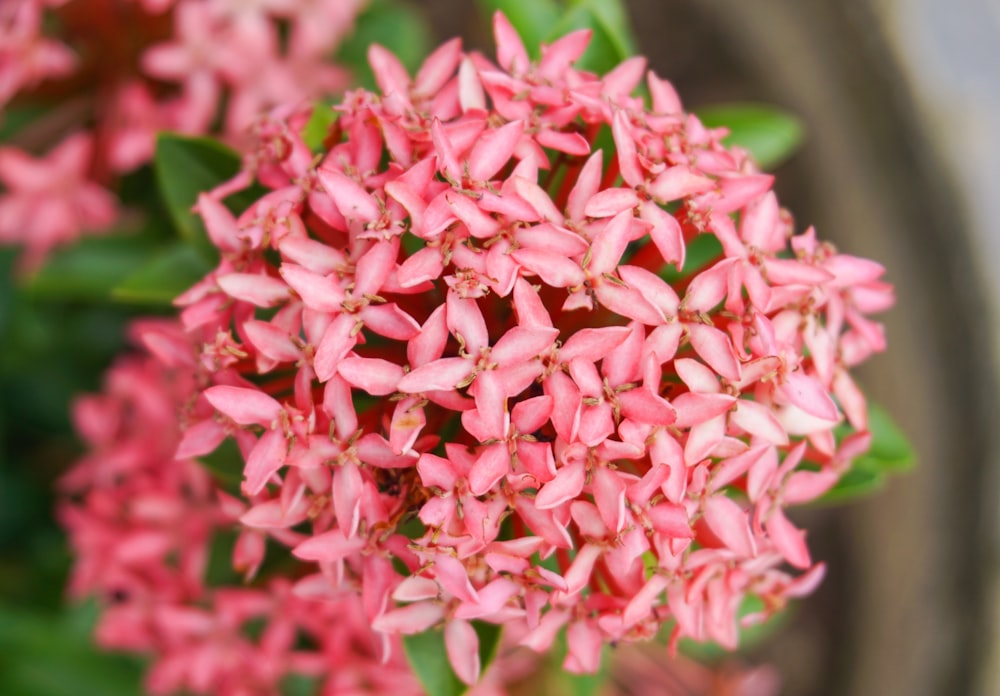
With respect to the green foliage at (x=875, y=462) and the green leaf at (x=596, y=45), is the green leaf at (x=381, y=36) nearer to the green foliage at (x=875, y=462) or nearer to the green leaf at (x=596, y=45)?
the green leaf at (x=596, y=45)

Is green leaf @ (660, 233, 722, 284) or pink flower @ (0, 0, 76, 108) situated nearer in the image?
green leaf @ (660, 233, 722, 284)

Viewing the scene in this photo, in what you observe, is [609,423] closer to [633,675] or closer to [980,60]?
[633,675]

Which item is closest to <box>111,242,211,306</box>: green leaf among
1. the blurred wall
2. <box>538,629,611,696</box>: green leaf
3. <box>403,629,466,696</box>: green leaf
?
<box>403,629,466,696</box>: green leaf

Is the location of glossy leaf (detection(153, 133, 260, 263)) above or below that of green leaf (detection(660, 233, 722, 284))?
below

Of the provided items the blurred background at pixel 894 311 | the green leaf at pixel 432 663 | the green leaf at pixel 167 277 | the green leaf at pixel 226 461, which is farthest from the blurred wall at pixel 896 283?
the green leaf at pixel 432 663

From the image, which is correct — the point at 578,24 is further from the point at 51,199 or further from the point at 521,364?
the point at 51,199

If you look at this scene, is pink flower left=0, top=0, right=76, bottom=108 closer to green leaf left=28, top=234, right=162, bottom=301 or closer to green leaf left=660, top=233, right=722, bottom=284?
green leaf left=28, top=234, right=162, bottom=301

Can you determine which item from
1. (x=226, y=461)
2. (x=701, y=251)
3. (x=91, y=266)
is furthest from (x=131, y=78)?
(x=701, y=251)

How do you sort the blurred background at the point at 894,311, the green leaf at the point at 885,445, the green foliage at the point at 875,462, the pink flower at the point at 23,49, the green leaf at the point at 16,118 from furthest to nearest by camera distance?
the blurred background at the point at 894,311 < the green leaf at the point at 16,118 < the pink flower at the point at 23,49 < the green leaf at the point at 885,445 < the green foliage at the point at 875,462
